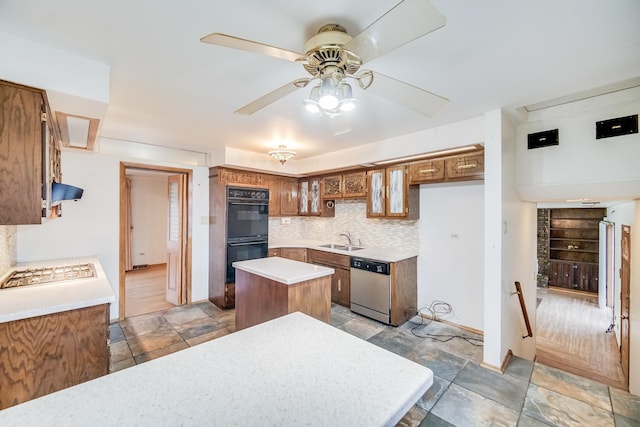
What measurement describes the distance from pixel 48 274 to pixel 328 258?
3054 millimetres

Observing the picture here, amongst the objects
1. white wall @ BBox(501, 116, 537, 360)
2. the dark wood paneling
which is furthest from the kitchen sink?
white wall @ BBox(501, 116, 537, 360)

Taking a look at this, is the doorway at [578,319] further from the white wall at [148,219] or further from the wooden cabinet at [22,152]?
the white wall at [148,219]

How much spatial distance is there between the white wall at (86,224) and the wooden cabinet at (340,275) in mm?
2797

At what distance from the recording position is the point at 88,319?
1697 millimetres

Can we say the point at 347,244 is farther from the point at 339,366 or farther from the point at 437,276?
the point at 339,366

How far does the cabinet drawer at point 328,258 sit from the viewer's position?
153 inches

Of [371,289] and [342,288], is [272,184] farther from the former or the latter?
[371,289]

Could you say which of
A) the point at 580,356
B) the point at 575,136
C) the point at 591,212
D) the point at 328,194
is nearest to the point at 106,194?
the point at 328,194

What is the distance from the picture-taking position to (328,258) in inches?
162

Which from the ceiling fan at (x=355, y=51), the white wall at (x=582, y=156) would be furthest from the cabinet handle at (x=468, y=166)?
the ceiling fan at (x=355, y=51)

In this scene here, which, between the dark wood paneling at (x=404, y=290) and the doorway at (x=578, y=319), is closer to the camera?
the dark wood paneling at (x=404, y=290)

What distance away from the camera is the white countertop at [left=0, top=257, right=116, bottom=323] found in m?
1.49

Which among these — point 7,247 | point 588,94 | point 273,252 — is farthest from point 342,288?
point 7,247

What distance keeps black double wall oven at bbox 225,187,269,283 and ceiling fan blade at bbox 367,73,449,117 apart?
2.89m
